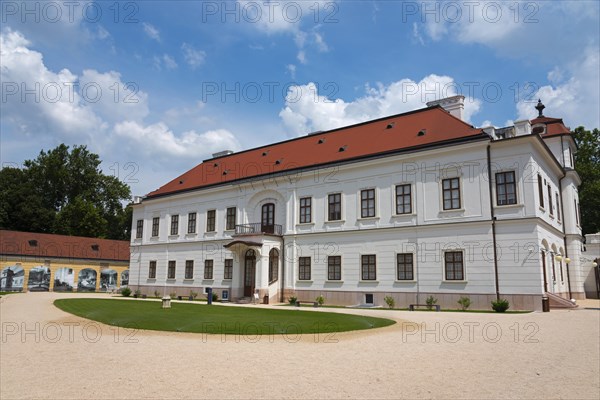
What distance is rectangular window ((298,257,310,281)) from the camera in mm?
29781

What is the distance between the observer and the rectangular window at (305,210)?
30.5m

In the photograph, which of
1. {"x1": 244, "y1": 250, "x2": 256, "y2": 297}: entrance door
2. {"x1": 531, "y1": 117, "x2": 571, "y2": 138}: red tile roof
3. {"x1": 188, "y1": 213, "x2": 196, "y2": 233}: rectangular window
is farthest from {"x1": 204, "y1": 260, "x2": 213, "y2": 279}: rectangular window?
{"x1": 531, "y1": 117, "x2": 571, "y2": 138}: red tile roof

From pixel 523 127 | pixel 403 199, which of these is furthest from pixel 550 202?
pixel 403 199

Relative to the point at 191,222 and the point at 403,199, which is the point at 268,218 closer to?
the point at 191,222

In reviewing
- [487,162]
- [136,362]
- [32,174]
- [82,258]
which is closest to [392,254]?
[487,162]

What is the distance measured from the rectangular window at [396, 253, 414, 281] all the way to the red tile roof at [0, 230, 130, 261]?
1407 inches

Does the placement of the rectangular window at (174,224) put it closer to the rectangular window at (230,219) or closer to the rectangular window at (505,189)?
the rectangular window at (230,219)

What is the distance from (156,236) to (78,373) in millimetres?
34007

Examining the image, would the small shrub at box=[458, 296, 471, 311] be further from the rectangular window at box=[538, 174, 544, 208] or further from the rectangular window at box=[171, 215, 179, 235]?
the rectangular window at box=[171, 215, 179, 235]

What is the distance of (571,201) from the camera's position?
30344 millimetres

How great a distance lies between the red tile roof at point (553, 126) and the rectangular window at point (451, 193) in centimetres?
1137

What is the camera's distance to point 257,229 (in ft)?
108

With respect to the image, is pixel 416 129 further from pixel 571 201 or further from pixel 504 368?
pixel 504 368

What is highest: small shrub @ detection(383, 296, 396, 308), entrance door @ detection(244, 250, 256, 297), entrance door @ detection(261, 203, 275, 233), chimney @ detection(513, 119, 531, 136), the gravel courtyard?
chimney @ detection(513, 119, 531, 136)
